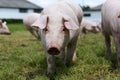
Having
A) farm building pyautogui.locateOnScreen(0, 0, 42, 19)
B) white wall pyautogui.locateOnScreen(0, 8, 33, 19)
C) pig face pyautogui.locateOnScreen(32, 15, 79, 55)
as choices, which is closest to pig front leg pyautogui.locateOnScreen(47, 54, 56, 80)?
pig face pyautogui.locateOnScreen(32, 15, 79, 55)

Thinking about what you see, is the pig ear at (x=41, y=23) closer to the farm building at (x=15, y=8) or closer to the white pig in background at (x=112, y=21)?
the white pig in background at (x=112, y=21)

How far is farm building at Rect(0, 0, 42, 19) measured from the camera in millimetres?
A: 58250

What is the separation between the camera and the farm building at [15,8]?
5825 cm

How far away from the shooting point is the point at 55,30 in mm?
5742

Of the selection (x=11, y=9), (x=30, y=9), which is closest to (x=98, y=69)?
(x=11, y=9)

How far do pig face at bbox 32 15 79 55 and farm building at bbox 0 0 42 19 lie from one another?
51.1 metres

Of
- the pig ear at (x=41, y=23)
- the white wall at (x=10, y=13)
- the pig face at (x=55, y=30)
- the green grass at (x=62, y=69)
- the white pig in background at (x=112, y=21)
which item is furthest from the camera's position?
the white wall at (x=10, y=13)

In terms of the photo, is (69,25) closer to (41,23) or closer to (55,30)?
(55,30)

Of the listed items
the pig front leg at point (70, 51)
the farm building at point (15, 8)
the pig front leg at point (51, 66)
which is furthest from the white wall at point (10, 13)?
the pig front leg at point (51, 66)

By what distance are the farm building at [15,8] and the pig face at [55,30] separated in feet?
168

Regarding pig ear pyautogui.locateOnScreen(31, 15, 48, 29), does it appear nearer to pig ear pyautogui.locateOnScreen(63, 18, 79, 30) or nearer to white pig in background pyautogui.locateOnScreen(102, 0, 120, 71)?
pig ear pyautogui.locateOnScreen(63, 18, 79, 30)

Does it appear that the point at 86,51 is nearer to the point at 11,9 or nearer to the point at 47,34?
the point at 47,34

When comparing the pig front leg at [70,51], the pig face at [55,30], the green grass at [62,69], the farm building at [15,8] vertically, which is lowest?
the green grass at [62,69]

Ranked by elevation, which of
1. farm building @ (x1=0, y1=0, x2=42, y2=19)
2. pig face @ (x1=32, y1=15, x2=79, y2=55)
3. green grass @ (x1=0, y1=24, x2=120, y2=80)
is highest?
farm building @ (x1=0, y1=0, x2=42, y2=19)
